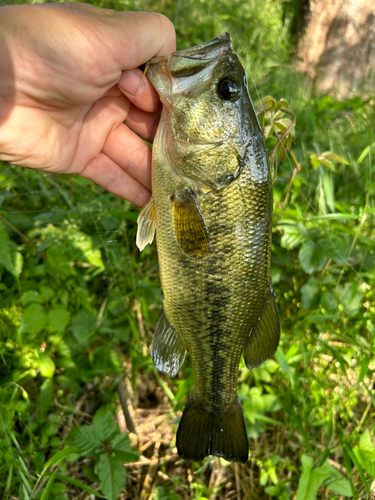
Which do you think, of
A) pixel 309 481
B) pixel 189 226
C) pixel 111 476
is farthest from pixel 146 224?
pixel 309 481

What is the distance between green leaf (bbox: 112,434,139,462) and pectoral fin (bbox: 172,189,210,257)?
1.33m

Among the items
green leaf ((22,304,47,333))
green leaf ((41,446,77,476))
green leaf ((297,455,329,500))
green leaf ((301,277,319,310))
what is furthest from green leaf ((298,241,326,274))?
green leaf ((41,446,77,476))

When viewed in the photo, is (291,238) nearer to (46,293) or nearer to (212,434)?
(212,434)

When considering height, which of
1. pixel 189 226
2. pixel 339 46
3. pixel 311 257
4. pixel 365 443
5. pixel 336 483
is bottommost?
pixel 336 483

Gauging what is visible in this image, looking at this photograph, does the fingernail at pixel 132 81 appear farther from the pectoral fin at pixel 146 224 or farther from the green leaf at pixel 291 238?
the green leaf at pixel 291 238

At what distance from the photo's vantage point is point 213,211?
1779 mm

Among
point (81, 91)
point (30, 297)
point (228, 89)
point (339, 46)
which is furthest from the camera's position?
point (339, 46)

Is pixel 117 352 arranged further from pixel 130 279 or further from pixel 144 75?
pixel 144 75

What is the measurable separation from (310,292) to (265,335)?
0.84 m

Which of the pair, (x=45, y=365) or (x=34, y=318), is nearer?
(x=34, y=318)

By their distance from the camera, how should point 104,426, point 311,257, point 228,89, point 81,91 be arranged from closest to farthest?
point 228,89, point 81,91, point 104,426, point 311,257

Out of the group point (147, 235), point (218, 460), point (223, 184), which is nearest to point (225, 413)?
point (218, 460)

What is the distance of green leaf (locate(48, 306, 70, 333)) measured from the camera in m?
2.08

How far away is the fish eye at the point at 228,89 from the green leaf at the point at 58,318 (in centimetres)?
156
